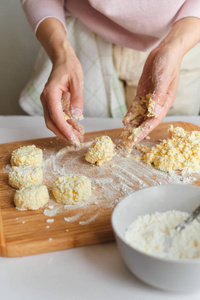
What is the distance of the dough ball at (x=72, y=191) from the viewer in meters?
0.98

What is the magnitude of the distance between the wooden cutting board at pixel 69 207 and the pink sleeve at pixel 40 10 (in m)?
0.50

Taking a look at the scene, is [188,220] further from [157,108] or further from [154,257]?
[157,108]

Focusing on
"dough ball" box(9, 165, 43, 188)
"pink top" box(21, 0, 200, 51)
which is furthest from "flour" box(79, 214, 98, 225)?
"pink top" box(21, 0, 200, 51)

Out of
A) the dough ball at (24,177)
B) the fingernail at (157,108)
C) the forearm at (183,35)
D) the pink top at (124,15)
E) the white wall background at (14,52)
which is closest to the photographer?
the dough ball at (24,177)

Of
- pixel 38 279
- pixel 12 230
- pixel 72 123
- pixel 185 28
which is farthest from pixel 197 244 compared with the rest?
pixel 185 28

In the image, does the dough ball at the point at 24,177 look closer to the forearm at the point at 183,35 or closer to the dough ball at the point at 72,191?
the dough ball at the point at 72,191

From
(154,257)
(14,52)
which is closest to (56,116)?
(154,257)

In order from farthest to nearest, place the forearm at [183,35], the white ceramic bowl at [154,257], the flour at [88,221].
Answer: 1. the forearm at [183,35]
2. the flour at [88,221]
3. the white ceramic bowl at [154,257]

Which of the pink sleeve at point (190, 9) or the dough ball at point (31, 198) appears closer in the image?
the dough ball at point (31, 198)

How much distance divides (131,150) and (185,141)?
200mm

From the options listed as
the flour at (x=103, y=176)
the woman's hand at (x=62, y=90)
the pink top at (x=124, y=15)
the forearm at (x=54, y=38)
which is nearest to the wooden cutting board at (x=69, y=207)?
the flour at (x=103, y=176)

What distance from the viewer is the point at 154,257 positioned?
0.63 meters

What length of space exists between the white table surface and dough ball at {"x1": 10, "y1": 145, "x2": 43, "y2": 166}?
40 cm

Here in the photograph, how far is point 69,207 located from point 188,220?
1.14 ft
